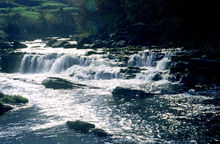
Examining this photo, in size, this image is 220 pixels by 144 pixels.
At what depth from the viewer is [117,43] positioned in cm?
6281

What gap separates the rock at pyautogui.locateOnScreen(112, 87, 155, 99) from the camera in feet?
113

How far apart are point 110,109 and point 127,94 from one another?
5476mm

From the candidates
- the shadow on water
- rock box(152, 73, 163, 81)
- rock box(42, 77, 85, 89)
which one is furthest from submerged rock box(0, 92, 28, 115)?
rock box(152, 73, 163, 81)

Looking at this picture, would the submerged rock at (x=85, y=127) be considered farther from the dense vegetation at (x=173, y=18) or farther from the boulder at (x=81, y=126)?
the dense vegetation at (x=173, y=18)

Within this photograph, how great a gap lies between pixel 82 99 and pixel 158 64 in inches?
645

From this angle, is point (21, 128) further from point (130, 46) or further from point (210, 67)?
point (130, 46)

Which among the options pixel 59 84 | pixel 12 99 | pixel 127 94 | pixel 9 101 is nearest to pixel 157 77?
pixel 127 94

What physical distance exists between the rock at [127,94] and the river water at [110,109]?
0.96 m

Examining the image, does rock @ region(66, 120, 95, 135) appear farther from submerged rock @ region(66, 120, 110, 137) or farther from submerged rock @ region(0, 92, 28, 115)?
submerged rock @ region(0, 92, 28, 115)

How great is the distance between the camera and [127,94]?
35.4 metres

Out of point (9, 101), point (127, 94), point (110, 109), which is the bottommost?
point (9, 101)

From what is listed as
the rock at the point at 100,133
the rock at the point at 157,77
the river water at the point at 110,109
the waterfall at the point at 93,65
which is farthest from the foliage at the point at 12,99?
the rock at the point at 157,77

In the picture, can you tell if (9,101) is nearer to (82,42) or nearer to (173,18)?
(82,42)

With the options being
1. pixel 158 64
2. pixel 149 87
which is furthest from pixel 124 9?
pixel 149 87
